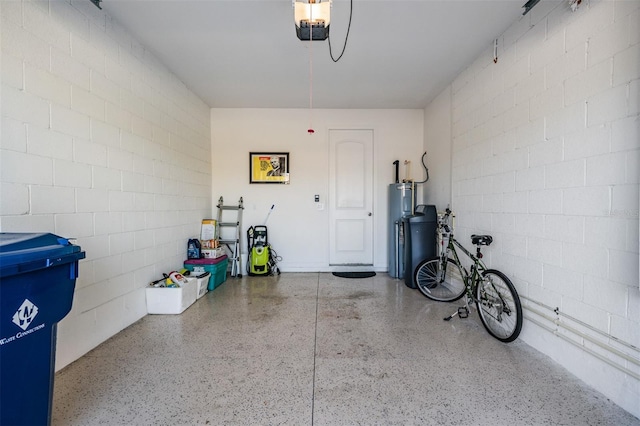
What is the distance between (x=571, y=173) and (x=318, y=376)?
2160 mm

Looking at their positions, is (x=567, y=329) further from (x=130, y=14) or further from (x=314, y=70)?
(x=130, y=14)

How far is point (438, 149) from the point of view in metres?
4.10

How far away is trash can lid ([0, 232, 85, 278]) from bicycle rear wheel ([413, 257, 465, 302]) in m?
3.25

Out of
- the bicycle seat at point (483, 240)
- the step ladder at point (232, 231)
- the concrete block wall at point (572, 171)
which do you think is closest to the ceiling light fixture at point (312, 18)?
the concrete block wall at point (572, 171)

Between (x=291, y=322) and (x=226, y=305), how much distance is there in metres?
0.89

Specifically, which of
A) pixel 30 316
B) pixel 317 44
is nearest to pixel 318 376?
pixel 30 316

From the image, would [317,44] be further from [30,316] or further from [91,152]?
[30,316]

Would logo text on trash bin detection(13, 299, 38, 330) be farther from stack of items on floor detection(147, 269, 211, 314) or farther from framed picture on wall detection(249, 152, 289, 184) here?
framed picture on wall detection(249, 152, 289, 184)

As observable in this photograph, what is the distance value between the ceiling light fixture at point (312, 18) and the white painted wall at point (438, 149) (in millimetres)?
2326

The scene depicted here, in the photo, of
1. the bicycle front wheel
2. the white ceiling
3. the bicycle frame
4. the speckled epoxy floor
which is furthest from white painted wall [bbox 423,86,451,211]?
the speckled epoxy floor

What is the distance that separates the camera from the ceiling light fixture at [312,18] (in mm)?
2020


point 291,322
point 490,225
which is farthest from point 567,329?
point 291,322

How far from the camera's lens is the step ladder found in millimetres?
4484

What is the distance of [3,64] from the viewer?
63.9 inches
